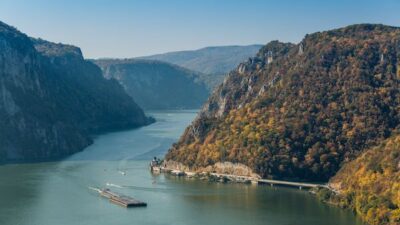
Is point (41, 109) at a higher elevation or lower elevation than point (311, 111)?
lower

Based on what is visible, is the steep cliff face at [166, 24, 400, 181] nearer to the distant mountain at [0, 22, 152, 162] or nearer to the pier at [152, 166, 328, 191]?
the pier at [152, 166, 328, 191]

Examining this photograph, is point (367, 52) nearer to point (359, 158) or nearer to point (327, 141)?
point (327, 141)

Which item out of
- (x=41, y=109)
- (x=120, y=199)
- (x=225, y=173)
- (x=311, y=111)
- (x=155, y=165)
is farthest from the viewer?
(x=41, y=109)

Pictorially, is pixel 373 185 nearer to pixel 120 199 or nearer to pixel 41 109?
pixel 120 199

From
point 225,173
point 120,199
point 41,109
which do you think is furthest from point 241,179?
point 41,109

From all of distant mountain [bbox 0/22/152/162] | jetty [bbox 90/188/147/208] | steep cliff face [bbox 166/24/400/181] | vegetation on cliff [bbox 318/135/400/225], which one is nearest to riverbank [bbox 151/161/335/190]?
steep cliff face [bbox 166/24/400/181]

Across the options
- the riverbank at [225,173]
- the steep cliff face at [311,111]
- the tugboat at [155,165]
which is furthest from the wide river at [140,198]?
the steep cliff face at [311,111]

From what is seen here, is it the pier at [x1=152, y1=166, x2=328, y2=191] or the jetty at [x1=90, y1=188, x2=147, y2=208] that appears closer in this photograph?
the jetty at [x1=90, y1=188, x2=147, y2=208]

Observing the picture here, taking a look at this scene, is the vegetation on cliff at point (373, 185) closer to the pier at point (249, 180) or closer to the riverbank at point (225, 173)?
the pier at point (249, 180)
